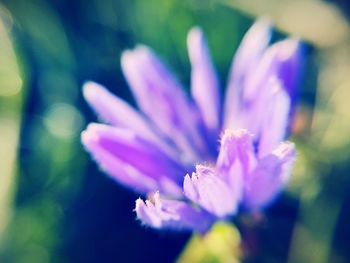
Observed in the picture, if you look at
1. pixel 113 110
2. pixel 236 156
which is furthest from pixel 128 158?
pixel 236 156

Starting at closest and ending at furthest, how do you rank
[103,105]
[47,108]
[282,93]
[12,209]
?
[282,93], [103,105], [12,209], [47,108]

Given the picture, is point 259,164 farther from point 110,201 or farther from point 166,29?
point 166,29

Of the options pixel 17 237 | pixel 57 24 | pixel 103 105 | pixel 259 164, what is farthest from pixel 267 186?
pixel 57 24

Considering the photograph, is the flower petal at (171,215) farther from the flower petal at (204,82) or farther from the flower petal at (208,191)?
the flower petal at (204,82)

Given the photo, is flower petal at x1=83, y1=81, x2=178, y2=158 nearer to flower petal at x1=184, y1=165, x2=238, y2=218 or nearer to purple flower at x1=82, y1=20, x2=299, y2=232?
purple flower at x1=82, y1=20, x2=299, y2=232

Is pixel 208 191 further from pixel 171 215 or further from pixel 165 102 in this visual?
pixel 165 102

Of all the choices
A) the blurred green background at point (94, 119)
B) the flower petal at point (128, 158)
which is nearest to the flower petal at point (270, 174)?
the flower petal at point (128, 158)

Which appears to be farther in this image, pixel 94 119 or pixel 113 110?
pixel 94 119
